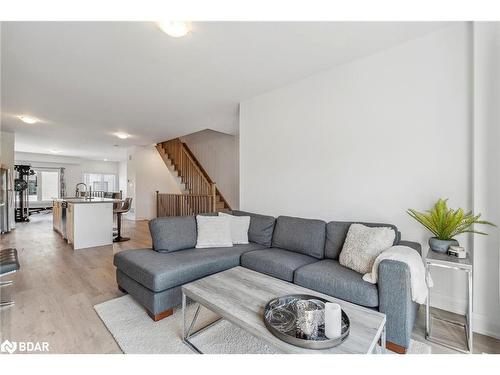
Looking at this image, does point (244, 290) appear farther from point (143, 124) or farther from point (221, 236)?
point (143, 124)

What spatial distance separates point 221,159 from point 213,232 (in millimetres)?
4303

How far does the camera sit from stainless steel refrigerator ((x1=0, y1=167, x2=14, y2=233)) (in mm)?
5088

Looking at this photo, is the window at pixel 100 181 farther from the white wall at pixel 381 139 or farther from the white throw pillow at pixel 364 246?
the white throw pillow at pixel 364 246

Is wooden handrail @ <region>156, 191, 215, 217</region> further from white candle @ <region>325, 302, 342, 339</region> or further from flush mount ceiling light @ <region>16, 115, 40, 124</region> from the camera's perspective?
white candle @ <region>325, 302, 342, 339</region>

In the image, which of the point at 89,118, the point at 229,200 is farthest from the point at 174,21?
the point at 229,200

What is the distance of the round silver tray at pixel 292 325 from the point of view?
108cm

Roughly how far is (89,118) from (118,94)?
67.4 inches

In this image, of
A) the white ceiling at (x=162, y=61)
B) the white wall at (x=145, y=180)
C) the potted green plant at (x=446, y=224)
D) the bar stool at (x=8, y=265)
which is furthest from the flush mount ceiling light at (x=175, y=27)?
the white wall at (x=145, y=180)

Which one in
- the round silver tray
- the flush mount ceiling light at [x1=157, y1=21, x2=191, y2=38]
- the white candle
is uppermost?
the flush mount ceiling light at [x1=157, y1=21, x2=191, y2=38]

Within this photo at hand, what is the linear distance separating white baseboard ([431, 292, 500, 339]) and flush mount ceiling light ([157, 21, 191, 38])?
10.7ft

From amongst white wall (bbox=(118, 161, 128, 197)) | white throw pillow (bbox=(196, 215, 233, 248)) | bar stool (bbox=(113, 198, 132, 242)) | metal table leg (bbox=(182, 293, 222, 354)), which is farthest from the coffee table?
white wall (bbox=(118, 161, 128, 197))

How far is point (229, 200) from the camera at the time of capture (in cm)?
671

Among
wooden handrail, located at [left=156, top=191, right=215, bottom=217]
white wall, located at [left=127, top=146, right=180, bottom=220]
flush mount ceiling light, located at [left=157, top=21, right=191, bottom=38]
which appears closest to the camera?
flush mount ceiling light, located at [left=157, top=21, right=191, bottom=38]
